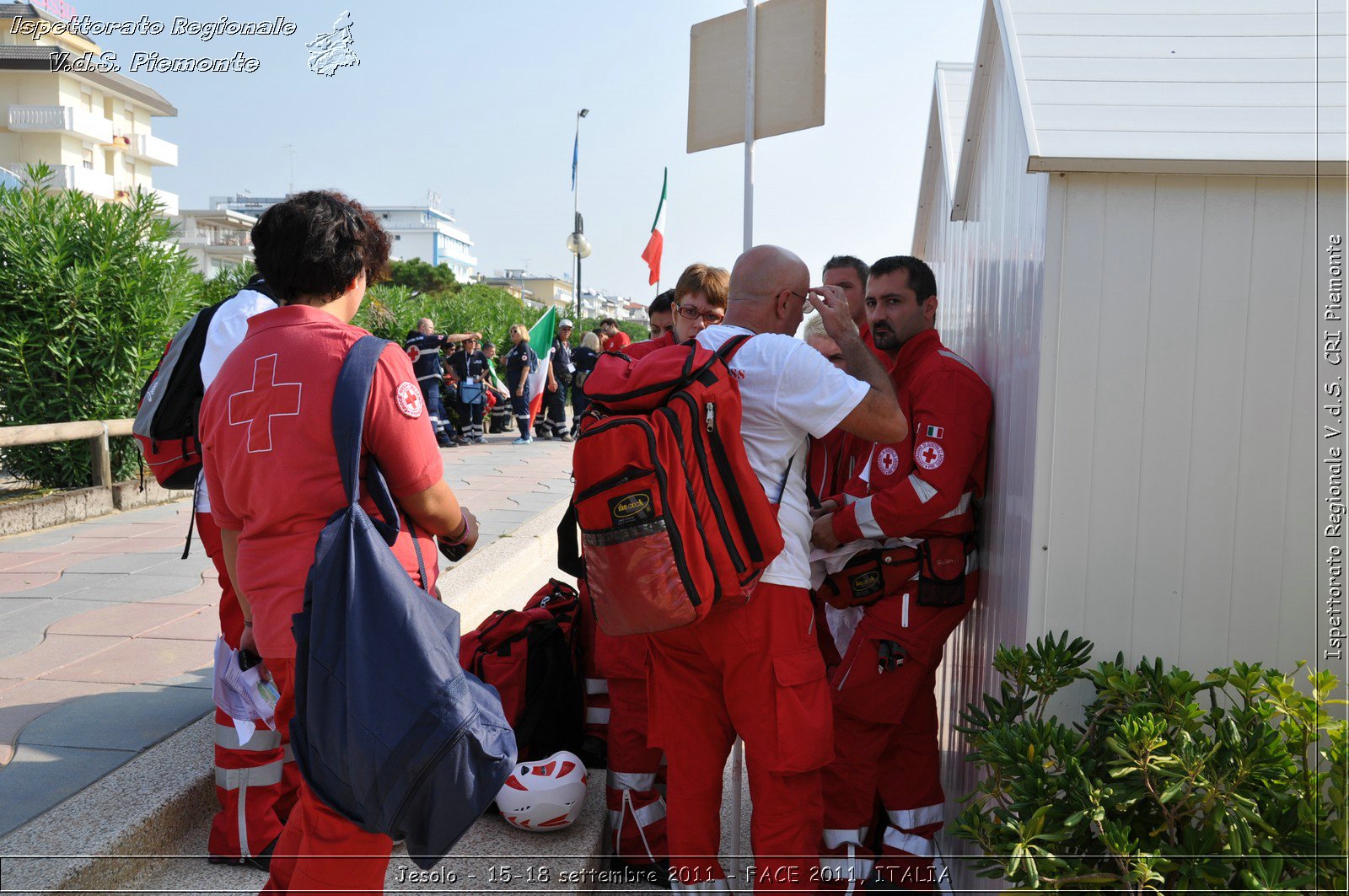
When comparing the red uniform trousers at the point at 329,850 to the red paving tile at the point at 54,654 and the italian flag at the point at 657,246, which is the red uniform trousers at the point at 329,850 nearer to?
the red paving tile at the point at 54,654

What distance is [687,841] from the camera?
112 inches

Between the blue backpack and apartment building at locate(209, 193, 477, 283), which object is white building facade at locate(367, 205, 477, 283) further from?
the blue backpack

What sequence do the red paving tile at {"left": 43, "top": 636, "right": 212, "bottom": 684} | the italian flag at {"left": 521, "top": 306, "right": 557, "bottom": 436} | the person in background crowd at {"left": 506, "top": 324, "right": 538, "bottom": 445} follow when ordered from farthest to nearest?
the person in background crowd at {"left": 506, "top": 324, "right": 538, "bottom": 445}, the italian flag at {"left": 521, "top": 306, "right": 557, "bottom": 436}, the red paving tile at {"left": 43, "top": 636, "right": 212, "bottom": 684}

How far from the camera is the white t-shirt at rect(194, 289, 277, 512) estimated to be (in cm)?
285

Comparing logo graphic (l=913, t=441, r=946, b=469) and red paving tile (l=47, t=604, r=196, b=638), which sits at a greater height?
logo graphic (l=913, t=441, r=946, b=469)

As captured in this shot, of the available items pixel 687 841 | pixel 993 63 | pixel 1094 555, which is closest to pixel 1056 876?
pixel 1094 555

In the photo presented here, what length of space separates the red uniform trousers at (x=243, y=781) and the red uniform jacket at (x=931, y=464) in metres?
1.91

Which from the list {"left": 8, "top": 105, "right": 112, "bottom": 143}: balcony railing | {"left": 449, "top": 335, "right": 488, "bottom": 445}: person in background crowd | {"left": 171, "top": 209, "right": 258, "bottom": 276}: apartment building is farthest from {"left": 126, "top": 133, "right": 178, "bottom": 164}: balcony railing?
{"left": 449, "top": 335, "right": 488, "bottom": 445}: person in background crowd

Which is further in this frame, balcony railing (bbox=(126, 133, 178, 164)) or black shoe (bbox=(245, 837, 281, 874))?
balcony railing (bbox=(126, 133, 178, 164))

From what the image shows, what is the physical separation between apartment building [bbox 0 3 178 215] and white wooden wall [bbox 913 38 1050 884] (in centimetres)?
4476

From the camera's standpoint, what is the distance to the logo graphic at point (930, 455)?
301 centimetres

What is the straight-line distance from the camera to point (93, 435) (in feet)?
26.4

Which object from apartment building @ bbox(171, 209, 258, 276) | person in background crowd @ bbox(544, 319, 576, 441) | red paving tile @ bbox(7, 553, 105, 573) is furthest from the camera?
apartment building @ bbox(171, 209, 258, 276)

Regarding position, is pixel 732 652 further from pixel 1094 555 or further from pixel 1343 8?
pixel 1343 8
